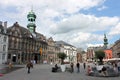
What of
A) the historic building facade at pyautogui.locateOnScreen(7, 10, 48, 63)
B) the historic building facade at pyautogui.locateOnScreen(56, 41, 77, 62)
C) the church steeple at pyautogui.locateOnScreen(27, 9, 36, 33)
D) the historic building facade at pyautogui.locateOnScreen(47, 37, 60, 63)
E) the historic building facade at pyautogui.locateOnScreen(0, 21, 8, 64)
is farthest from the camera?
the historic building facade at pyautogui.locateOnScreen(56, 41, 77, 62)

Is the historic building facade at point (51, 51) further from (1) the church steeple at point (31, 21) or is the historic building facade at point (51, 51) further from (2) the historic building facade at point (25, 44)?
(1) the church steeple at point (31, 21)

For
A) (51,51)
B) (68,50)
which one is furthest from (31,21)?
(68,50)

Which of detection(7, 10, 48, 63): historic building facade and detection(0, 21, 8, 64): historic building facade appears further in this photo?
detection(7, 10, 48, 63): historic building facade

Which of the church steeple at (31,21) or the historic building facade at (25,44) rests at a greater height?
the church steeple at (31,21)

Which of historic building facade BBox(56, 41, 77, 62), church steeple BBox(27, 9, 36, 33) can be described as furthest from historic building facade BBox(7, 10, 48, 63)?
historic building facade BBox(56, 41, 77, 62)

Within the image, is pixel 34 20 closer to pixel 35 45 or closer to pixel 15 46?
pixel 35 45

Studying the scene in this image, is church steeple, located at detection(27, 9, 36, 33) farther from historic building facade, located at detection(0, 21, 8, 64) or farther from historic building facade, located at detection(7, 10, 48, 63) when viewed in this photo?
historic building facade, located at detection(0, 21, 8, 64)

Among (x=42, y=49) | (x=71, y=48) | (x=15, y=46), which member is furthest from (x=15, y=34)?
(x=71, y=48)

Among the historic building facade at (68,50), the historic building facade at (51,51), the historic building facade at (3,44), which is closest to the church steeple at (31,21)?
the historic building facade at (51,51)

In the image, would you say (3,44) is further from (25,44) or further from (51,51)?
(51,51)

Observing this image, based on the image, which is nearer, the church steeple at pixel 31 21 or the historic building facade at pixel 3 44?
the historic building facade at pixel 3 44

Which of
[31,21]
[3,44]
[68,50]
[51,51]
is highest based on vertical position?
[31,21]

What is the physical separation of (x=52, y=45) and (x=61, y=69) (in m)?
73.2

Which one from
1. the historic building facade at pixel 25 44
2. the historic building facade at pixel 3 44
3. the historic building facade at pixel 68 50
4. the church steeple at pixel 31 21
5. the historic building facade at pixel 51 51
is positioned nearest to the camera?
the historic building facade at pixel 3 44
